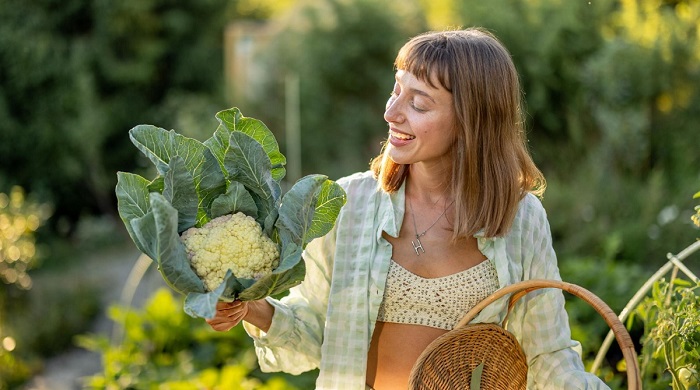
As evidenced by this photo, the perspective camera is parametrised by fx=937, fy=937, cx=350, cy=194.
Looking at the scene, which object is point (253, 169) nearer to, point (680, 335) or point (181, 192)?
point (181, 192)

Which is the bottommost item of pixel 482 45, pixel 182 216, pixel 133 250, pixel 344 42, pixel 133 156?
pixel 133 250

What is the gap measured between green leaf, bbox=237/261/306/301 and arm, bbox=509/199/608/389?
0.61 meters

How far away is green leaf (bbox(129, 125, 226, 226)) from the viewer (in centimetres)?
194

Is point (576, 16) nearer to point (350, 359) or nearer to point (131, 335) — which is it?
point (131, 335)

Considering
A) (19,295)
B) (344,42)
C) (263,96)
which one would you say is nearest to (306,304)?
(19,295)

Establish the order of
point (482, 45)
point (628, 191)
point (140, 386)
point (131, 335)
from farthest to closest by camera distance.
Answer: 1. point (628, 191)
2. point (131, 335)
3. point (140, 386)
4. point (482, 45)

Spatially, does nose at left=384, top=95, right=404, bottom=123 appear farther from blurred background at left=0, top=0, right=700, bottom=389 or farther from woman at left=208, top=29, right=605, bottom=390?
blurred background at left=0, top=0, right=700, bottom=389

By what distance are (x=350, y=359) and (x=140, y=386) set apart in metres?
2.06

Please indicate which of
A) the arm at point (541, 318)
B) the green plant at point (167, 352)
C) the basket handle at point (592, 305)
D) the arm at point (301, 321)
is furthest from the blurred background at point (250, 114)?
the basket handle at point (592, 305)

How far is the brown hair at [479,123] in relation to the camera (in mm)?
2066

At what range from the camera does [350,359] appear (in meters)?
2.20

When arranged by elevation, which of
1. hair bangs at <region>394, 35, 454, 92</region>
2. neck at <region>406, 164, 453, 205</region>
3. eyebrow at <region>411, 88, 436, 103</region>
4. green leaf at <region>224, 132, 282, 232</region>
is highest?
hair bangs at <region>394, 35, 454, 92</region>

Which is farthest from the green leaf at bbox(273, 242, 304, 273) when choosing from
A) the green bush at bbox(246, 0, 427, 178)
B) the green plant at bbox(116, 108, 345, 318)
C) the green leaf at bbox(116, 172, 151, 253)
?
the green bush at bbox(246, 0, 427, 178)

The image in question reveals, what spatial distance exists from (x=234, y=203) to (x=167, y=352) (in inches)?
110
